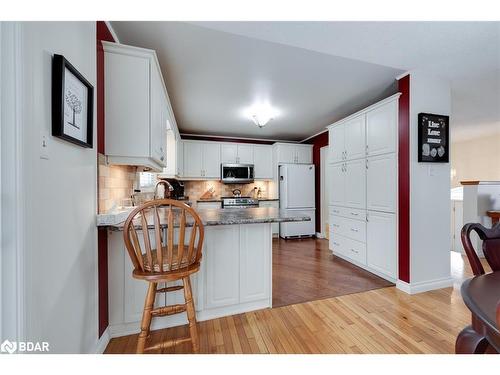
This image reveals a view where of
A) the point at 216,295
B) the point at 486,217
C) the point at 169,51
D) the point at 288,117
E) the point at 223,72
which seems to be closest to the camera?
the point at 216,295

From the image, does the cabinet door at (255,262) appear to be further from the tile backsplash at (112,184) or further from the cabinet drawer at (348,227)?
the cabinet drawer at (348,227)

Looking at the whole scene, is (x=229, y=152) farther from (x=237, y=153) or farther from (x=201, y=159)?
(x=201, y=159)

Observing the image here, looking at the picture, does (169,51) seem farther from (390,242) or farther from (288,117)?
(390,242)

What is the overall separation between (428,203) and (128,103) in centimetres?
305

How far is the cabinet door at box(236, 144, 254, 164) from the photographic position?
4992mm

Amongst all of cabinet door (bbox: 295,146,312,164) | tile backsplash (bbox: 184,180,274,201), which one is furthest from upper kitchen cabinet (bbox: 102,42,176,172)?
cabinet door (bbox: 295,146,312,164)

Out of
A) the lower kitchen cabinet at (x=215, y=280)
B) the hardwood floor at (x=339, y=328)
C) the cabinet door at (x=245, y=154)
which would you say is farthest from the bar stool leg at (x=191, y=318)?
the cabinet door at (x=245, y=154)

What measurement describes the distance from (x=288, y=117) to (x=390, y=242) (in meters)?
2.51

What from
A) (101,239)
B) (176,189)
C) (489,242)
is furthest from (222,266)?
(176,189)

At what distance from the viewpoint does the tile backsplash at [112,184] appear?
1534 mm

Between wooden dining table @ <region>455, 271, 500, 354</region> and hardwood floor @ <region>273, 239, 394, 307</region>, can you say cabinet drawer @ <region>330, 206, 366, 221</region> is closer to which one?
hardwood floor @ <region>273, 239, 394, 307</region>

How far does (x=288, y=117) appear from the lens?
3.84 metres

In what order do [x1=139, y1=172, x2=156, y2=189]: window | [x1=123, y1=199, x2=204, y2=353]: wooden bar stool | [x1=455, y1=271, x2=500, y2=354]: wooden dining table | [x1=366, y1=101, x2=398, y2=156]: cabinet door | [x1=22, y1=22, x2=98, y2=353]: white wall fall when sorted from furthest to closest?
[x1=139, y1=172, x2=156, y2=189]: window → [x1=366, y1=101, x2=398, y2=156]: cabinet door → [x1=123, y1=199, x2=204, y2=353]: wooden bar stool → [x1=22, y1=22, x2=98, y2=353]: white wall → [x1=455, y1=271, x2=500, y2=354]: wooden dining table
